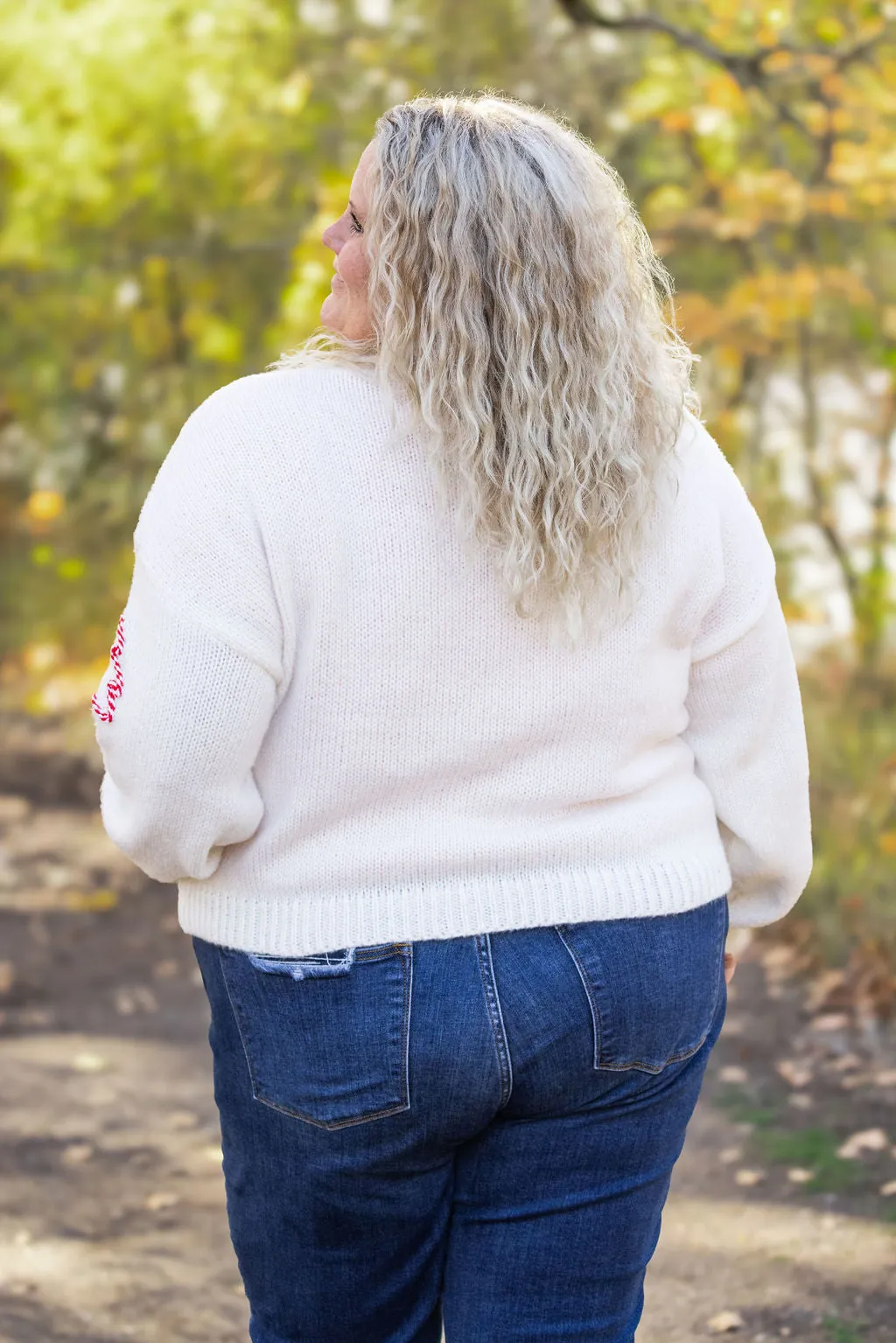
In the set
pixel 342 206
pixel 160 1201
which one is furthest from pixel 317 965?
pixel 342 206

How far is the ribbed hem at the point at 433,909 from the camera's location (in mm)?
1416

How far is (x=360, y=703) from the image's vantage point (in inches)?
55.5

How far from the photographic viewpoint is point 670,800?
1564 mm

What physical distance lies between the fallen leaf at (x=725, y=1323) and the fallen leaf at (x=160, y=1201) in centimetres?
123

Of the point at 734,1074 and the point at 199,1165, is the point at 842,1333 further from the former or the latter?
the point at 199,1165

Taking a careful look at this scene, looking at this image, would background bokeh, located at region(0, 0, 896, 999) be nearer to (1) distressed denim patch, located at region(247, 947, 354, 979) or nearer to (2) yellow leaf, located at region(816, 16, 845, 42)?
(2) yellow leaf, located at region(816, 16, 845, 42)

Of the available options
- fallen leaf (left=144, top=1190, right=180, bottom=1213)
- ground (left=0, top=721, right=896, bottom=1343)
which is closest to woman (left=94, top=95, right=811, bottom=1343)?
ground (left=0, top=721, right=896, bottom=1343)

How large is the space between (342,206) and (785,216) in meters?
1.72

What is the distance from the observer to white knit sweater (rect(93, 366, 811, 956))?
1.37 meters

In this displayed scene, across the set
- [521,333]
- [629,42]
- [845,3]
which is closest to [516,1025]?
[521,333]

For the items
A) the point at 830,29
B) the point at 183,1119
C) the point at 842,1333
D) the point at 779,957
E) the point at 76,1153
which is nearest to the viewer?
the point at 842,1333

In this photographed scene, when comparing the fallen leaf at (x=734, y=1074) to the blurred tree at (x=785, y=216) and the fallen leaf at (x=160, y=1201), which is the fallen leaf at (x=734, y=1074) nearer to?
the fallen leaf at (x=160, y=1201)

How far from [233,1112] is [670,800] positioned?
562mm

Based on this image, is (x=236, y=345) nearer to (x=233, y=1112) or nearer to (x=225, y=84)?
(x=225, y=84)
